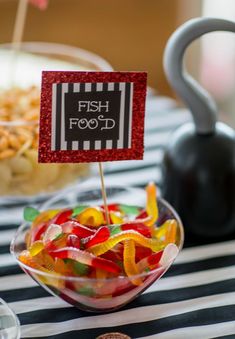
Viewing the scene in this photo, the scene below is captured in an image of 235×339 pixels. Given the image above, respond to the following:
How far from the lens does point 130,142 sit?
85cm

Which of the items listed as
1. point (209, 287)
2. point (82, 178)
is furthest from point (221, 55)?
point (209, 287)

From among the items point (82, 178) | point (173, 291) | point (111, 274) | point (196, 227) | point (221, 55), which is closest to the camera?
point (111, 274)

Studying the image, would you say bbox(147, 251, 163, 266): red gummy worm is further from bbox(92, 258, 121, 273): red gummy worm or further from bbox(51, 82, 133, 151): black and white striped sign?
bbox(51, 82, 133, 151): black and white striped sign

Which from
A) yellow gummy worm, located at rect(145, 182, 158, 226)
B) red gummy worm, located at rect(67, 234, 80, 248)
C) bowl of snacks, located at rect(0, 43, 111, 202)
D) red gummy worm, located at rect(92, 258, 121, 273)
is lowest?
red gummy worm, located at rect(92, 258, 121, 273)

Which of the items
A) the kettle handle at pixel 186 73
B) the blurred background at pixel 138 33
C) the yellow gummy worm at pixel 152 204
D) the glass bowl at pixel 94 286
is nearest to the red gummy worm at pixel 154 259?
the glass bowl at pixel 94 286

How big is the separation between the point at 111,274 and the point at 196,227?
0.81ft

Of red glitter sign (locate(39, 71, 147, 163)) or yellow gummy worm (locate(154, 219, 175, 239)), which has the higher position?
red glitter sign (locate(39, 71, 147, 163))

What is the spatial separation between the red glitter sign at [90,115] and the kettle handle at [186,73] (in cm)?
13

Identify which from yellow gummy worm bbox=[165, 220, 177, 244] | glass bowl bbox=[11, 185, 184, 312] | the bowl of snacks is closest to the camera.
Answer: glass bowl bbox=[11, 185, 184, 312]

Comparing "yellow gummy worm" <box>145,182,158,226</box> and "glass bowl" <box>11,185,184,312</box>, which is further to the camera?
"yellow gummy worm" <box>145,182,158,226</box>

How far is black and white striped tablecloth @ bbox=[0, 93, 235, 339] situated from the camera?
816mm

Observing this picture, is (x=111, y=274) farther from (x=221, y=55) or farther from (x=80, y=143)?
(x=221, y=55)

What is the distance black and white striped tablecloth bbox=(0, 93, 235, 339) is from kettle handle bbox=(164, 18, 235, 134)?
192mm

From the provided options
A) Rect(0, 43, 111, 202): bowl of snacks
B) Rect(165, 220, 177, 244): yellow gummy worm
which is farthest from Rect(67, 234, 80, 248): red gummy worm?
Rect(0, 43, 111, 202): bowl of snacks
